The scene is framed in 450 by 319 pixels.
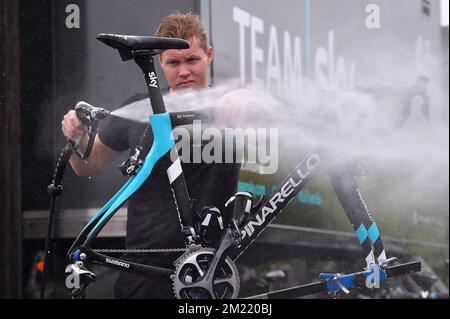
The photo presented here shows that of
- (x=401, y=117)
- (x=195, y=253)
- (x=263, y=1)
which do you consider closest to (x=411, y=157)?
(x=401, y=117)

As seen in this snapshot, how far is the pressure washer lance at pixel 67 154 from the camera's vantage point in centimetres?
368

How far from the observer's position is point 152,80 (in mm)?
3586

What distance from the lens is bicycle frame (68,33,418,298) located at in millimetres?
3586

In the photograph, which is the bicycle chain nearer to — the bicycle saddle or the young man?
the young man

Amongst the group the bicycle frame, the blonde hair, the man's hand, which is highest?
the blonde hair

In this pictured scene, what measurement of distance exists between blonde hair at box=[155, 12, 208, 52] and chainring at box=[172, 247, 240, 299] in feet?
2.42

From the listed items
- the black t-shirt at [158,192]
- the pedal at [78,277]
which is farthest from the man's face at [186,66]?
the pedal at [78,277]

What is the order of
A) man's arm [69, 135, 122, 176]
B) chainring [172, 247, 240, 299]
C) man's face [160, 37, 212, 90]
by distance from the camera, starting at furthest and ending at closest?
1. man's arm [69, 135, 122, 176]
2. man's face [160, 37, 212, 90]
3. chainring [172, 247, 240, 299]

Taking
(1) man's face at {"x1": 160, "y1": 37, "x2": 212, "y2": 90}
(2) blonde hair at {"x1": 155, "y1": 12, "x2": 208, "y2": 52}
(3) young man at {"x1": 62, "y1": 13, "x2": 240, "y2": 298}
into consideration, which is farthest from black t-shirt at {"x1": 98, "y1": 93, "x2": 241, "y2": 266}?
(2) blonde hair at {"x1": 155, "y1": 12, "x2": 208, "y2": 52}

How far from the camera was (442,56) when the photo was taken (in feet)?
18.6

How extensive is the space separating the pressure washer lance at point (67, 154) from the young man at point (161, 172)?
22mm

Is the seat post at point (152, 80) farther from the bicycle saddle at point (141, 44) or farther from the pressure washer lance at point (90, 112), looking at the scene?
the pressure washer lance at point (90, 112)

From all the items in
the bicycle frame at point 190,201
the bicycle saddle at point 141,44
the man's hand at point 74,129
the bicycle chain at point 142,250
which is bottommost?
the bicycle chain at point 142,250
